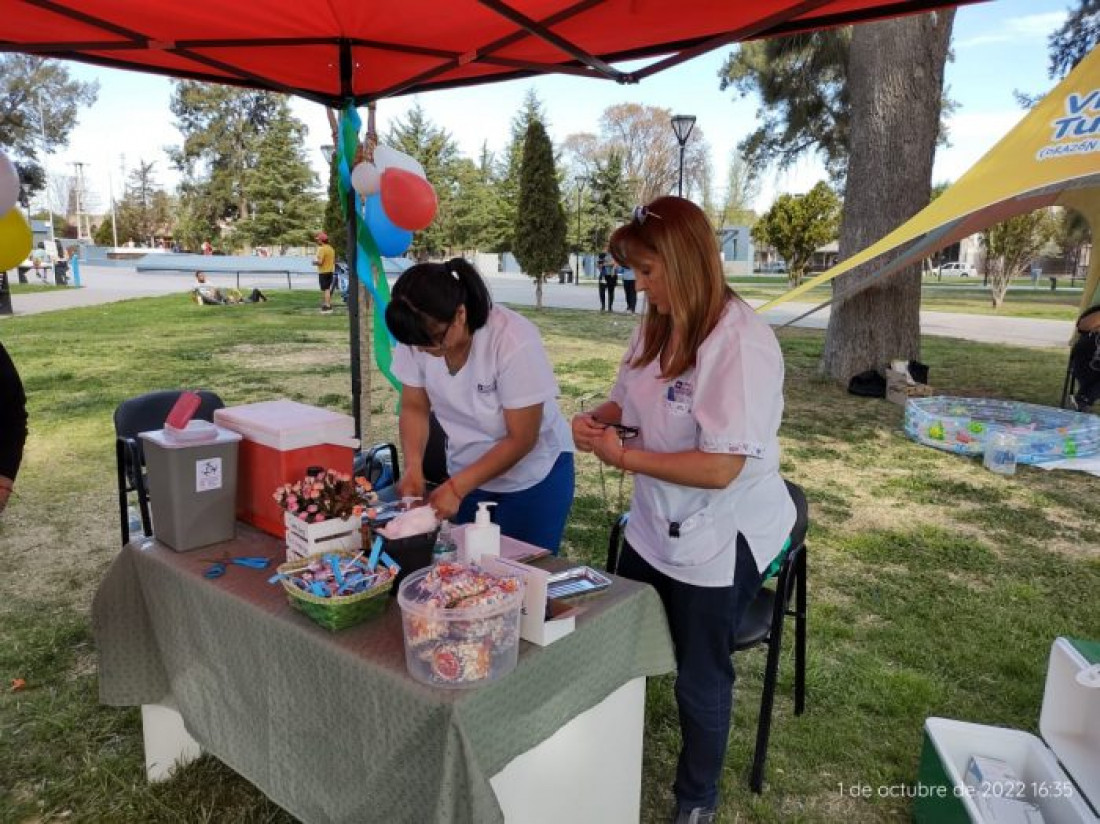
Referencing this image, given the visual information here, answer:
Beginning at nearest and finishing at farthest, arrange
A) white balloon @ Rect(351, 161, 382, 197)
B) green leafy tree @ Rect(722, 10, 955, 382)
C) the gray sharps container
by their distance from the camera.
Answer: the gray sharps container
white balloon @ Rect(351, 161, 382, 197)
green leafy tree @ Rect(722, 10, 955, 382)

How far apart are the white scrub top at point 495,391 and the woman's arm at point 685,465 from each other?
1.26 feet

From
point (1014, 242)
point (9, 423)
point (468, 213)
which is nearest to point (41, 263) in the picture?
point (468, 213)

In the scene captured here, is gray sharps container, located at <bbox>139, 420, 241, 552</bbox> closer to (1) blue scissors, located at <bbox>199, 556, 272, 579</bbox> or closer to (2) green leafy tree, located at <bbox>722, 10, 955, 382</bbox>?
(1) blue scissors, located at <bbox>199, 556, 272, 579</bbox>

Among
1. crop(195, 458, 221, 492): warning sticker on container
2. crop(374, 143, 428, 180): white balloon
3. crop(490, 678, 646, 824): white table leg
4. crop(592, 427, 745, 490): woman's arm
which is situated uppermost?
crop(374, 143, 428, 180): white balloon

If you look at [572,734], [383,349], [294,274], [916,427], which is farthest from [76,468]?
[294,274]

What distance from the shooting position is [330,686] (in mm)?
1356

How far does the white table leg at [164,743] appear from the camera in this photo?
198 cm

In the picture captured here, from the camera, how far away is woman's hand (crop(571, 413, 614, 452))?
5.60 feet

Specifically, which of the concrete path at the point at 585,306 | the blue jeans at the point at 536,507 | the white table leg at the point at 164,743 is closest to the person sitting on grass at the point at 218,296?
the concrete path at the point at 585,306

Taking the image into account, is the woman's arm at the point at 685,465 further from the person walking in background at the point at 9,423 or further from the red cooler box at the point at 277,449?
the person walking in background at the point at 9,423

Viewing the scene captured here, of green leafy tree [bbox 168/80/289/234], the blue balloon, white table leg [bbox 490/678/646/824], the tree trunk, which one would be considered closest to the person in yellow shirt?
the tree trunk

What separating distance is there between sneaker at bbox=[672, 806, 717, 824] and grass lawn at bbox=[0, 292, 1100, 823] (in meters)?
0.16

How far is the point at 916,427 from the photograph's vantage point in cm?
602

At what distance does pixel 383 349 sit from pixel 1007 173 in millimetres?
4054
